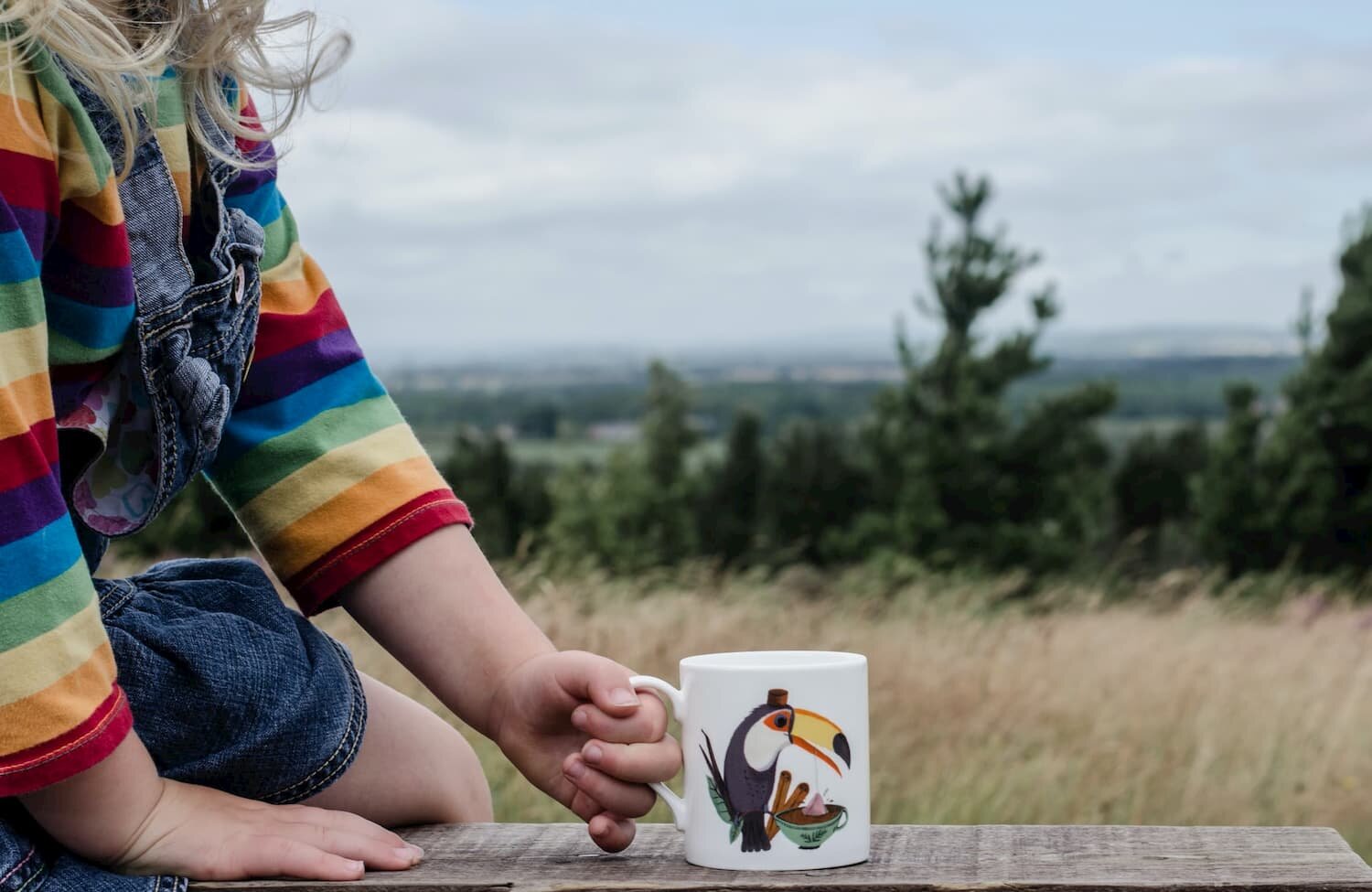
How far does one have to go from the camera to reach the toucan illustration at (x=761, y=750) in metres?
1.05

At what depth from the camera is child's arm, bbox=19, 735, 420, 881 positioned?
1.00 meters

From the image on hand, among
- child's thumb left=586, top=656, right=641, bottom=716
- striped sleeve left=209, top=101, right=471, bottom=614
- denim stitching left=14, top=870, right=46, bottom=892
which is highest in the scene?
striped sleeve left=209, top=101, right=471, bottom=614

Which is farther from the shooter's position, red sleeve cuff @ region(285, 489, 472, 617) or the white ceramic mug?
red sleeve cuff @ region(285, 489, 472, 617)

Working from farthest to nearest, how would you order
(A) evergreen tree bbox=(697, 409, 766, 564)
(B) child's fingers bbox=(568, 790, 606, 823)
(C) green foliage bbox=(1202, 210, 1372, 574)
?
(A) evergreen tree bbox=(697, 409, 766, 564), (C) green foliage bbox=(1202, 210, 1372, 574), (B) child's fingers bbox=(568, 790, 606, 823)

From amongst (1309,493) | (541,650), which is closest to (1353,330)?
(1309,493)

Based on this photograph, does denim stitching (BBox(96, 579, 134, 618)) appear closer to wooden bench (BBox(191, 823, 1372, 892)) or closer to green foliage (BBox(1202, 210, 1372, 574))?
wooden bench (BBox(191, 823, 1372, 892))

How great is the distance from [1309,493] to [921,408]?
485cm

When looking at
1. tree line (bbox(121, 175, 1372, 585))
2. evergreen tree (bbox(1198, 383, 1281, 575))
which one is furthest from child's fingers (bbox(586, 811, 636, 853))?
evergreen tree (bbox(1198, 383, 1281, 575))

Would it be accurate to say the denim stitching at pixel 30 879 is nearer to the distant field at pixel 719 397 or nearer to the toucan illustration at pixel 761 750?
the toucan illustration at pixel 761 750

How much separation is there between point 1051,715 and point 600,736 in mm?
3341

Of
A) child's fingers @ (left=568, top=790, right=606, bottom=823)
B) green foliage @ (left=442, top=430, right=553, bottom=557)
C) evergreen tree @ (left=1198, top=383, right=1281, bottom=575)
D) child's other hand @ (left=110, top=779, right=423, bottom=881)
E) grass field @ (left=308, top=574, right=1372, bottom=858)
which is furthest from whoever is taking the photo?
green foliage @ (left=442, top=430, right=553, bottom=557)

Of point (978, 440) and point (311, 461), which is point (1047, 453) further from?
point (311, 461)

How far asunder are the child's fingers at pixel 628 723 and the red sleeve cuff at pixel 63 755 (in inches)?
13.8

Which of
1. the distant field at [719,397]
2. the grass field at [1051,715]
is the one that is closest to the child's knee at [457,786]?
the grass field at [1051,715]
